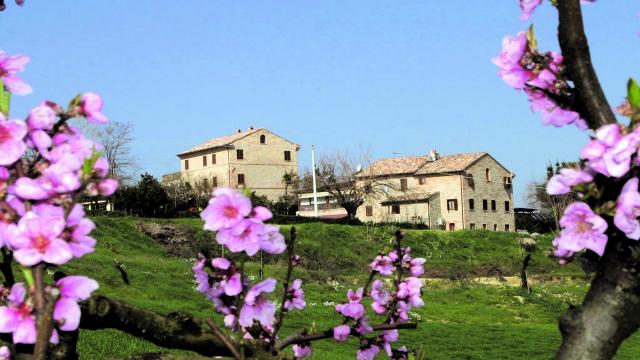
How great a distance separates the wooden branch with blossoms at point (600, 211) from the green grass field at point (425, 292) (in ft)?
5.84

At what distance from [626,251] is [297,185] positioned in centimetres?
8070

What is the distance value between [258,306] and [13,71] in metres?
0.96

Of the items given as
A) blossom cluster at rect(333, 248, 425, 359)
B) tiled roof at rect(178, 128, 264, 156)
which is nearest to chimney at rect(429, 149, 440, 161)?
tiled roof at rect(178, 128, 264, 156)

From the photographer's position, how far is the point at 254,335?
2467mm

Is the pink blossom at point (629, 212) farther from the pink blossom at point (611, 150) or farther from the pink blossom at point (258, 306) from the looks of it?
the pink blossom at point (258, 306)

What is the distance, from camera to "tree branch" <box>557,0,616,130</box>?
173 cm

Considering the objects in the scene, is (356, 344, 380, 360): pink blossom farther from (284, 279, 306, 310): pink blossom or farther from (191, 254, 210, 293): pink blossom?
(191, 254, 210, 293): pink blossom

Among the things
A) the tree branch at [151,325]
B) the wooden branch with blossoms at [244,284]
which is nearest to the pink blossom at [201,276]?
the wooden branch with blossoms at [244,284]

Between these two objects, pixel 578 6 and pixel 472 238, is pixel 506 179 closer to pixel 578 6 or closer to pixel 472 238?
pixel 472 238

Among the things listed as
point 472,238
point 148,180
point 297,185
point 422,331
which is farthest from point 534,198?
point 422,331

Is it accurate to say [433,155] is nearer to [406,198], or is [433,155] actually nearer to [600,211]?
[406,198]

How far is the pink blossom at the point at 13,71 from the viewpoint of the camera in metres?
1.82

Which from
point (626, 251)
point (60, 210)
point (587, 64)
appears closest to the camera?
point (60, 210)

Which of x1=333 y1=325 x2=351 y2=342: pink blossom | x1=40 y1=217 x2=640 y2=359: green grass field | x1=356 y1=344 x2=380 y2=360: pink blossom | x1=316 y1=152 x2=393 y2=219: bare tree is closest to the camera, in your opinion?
x1=333 y1=325 x2=351 y2=342: pink blossom
